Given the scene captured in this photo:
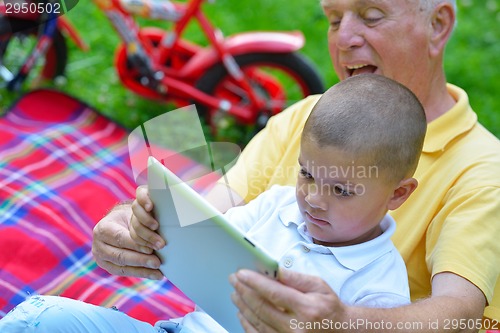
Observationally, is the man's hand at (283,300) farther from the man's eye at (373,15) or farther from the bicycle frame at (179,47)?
the bicycle frame at (179,47)

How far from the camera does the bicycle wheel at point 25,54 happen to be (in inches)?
156

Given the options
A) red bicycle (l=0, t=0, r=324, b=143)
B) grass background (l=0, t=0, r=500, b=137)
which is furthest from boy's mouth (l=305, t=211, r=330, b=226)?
grass background (l=0, t=0, r=500, b=137)

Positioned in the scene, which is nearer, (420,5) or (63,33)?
(420,5)

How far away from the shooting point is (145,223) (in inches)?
61.9

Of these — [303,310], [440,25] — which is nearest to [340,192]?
[303,310]

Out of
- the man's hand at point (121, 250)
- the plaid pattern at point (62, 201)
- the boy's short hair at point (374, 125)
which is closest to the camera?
the boy's short hair at point (374, 125)

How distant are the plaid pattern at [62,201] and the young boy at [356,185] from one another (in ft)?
1.04

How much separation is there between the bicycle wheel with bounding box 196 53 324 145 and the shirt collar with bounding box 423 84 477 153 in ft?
6.59

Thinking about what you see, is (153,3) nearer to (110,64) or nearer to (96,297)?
(110,64)

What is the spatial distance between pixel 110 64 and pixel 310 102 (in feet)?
8.60

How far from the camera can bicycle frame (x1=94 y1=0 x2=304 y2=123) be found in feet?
12.8

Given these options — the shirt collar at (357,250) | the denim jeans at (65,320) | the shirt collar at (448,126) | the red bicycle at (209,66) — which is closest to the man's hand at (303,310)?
the shirt collar at (357,250)

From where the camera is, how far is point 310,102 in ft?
7.35

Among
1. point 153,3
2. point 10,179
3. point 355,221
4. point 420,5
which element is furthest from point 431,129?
point 153,3
